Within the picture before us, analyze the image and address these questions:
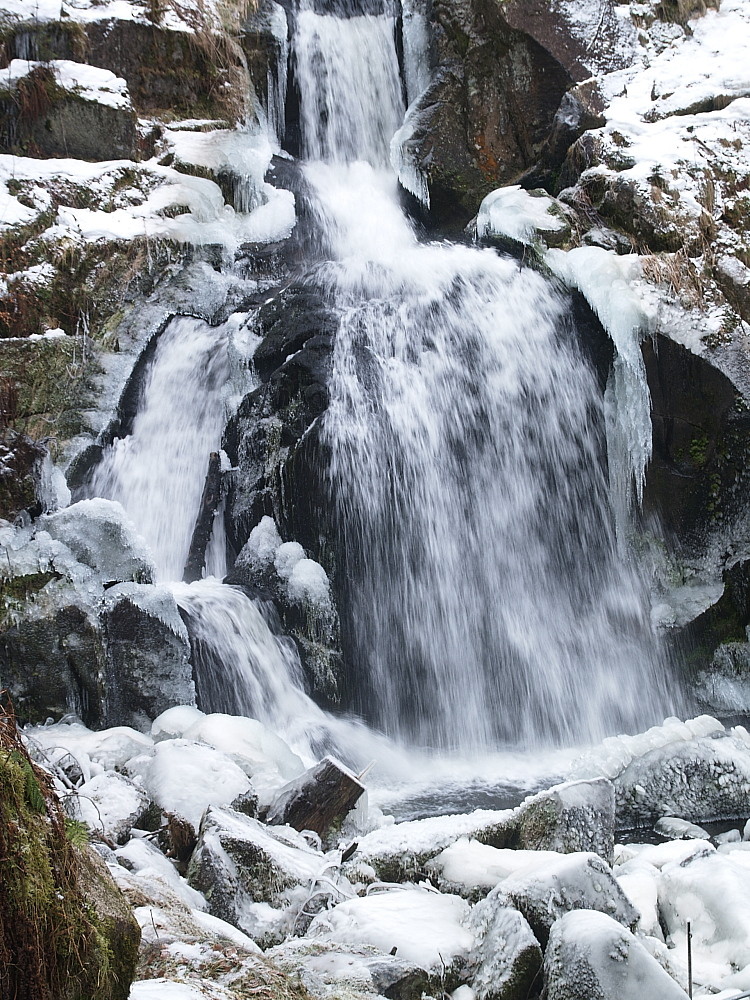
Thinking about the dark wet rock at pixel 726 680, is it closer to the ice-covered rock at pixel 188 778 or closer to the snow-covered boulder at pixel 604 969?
the ice-covered rock at pixel 188 778

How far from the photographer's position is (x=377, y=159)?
1084cm

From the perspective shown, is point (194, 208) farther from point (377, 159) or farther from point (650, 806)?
point (650, 806)

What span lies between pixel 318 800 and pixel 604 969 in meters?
1.58

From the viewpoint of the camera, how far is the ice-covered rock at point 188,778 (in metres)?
3.45

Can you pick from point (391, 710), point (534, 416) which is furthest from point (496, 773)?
point (534, 416)

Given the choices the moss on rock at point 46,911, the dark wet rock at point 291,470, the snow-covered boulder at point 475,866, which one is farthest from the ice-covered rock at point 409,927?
the dark wet rock at point 291,470

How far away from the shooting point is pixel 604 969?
2322mm

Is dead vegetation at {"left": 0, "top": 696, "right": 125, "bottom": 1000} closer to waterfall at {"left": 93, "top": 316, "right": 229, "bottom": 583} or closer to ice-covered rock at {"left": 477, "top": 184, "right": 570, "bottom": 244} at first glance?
waterfall at {"left": 93, "top": 316, "right": 229, "bottom": 583}

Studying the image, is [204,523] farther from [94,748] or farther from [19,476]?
[94,748]

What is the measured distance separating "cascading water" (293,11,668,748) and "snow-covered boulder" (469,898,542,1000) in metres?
3.81

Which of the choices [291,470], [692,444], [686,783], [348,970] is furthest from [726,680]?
[348,970]

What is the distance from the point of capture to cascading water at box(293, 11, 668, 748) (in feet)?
21.9

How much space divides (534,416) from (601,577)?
146 cm

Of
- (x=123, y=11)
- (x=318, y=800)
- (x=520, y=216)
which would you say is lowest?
(x=318, y=800)
